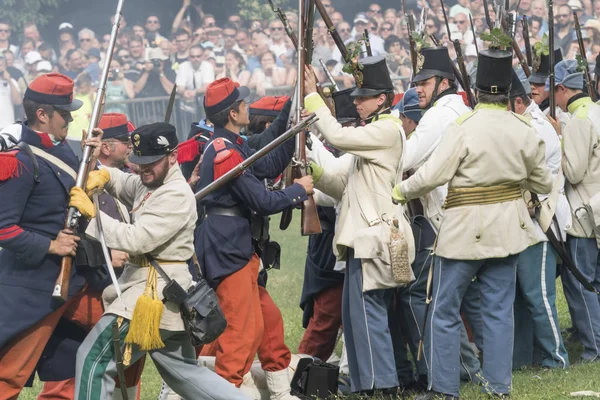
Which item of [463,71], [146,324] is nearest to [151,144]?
[146,324]

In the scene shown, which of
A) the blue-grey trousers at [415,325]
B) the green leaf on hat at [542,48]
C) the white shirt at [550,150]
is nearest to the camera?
the blue-grey trousers at [415,325]

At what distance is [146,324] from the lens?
5.52 m

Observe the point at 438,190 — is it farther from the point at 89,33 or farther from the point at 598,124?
the point at 89,33

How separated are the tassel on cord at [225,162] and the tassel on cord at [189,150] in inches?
39.2

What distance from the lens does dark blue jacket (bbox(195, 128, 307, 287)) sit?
6.47m

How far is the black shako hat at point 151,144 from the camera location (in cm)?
573

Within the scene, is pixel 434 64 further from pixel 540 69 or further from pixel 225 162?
pixel 225 162

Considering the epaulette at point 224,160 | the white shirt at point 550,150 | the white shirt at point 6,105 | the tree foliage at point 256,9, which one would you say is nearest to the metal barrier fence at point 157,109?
the white shirt at point 6,105

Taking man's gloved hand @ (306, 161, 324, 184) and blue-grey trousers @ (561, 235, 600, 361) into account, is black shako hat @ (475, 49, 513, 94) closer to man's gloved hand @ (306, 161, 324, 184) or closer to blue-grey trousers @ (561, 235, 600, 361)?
man's gloved hand @ (306, 161, 324, 184)

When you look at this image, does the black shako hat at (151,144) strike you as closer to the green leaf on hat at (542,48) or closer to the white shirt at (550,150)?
the white shirt at (550,150)

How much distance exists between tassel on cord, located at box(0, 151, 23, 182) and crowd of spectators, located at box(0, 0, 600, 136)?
556 inches

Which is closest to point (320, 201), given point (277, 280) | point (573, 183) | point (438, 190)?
point (438, 190)

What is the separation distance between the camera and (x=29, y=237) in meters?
5.70

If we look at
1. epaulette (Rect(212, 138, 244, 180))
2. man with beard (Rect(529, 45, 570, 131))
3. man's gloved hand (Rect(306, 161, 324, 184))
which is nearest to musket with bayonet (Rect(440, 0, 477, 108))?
man with beard (Rect(529, 45, 570, 131))
